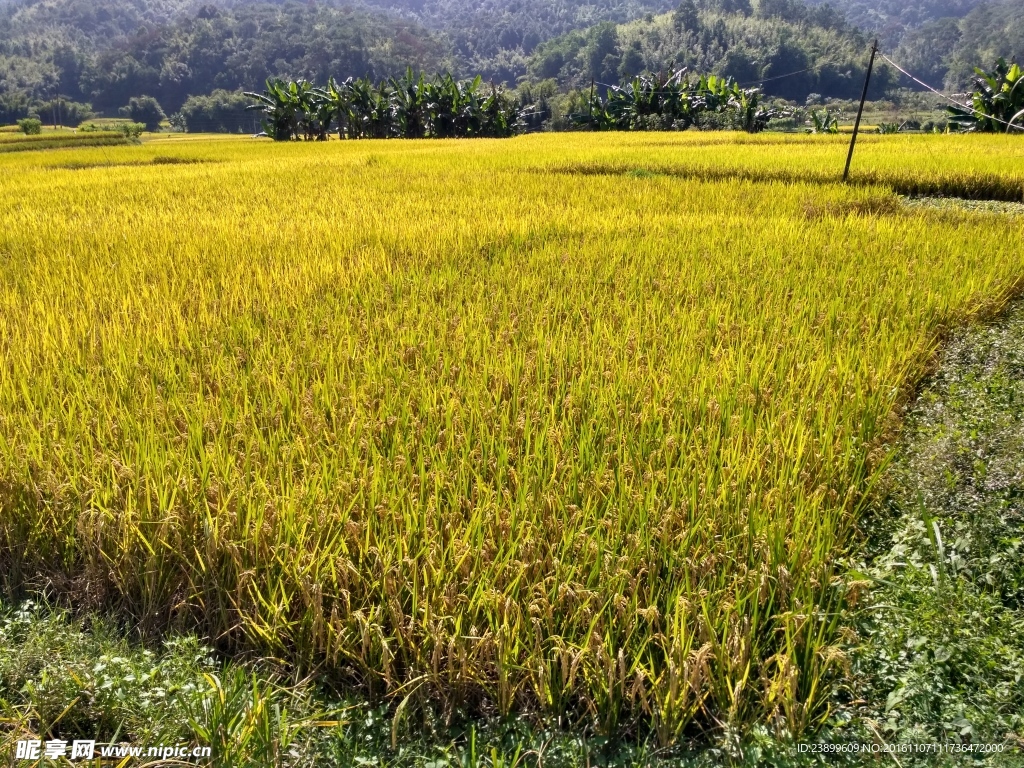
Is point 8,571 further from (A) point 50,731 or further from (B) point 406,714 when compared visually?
(B) point 406,714

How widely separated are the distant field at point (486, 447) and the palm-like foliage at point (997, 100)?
1429cm

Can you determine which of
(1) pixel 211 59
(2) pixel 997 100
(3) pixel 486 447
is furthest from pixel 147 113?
(3) pixel 486 447

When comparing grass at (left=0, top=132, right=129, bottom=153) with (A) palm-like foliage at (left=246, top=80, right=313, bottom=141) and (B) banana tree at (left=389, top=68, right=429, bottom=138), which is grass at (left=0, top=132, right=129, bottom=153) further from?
(B) banana tree at (left=389, top=68, right=429, bottom=138)

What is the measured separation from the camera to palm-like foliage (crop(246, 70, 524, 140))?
1004 inches

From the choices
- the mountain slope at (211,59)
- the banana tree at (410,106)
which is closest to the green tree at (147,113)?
the mountain slope at (211,59)

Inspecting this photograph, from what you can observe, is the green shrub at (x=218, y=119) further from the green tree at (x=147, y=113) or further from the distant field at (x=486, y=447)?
the distant field at (x=486, y=447)

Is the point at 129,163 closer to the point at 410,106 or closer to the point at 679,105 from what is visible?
the point at 410,106

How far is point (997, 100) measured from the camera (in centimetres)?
1633

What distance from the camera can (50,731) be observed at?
1314mm

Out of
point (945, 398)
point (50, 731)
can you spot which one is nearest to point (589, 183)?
point (945, 398)

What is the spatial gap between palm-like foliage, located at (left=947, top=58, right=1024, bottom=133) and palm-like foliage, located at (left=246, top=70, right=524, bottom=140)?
14.8 m

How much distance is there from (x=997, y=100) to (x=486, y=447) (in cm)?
1935

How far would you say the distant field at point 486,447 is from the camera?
4.65 ft

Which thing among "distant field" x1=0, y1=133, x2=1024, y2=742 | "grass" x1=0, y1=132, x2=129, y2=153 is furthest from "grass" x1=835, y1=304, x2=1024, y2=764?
"grass" x1=0, y1=132, x2=129, y2=153
